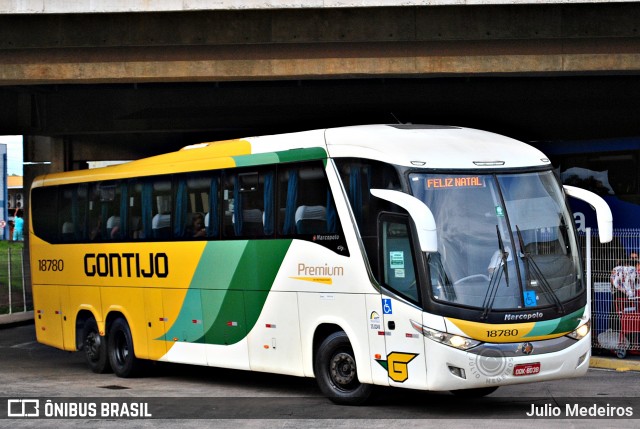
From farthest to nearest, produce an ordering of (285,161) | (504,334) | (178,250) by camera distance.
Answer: (178,250) < (285,161) < (504,334)

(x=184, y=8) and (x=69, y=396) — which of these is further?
(x=184, y=8)

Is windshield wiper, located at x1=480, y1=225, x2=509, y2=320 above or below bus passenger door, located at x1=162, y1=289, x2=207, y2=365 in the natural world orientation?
above

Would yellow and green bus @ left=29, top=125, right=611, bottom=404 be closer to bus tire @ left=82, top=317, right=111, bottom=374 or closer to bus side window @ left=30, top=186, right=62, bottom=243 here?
bus tire @ left=82, top=317, right=111, bottom=374

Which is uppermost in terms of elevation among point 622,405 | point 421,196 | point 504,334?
point 421,196

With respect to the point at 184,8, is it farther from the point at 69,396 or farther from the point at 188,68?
the point at 69,396

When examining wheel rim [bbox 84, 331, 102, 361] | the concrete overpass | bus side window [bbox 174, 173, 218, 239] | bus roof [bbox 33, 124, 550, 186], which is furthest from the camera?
wheel rim [bbox 84, 331, 102, 361]

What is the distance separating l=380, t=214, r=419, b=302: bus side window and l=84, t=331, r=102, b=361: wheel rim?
794 centimetres

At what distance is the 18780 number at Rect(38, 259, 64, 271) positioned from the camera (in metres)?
21.1

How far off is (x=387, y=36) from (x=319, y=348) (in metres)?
7.33

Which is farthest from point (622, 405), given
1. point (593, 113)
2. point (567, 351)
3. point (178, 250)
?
point (593, 113)

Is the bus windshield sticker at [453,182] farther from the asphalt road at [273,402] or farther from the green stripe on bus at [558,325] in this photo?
the asphalt road at [273,402]

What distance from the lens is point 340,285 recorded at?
47.0 feet

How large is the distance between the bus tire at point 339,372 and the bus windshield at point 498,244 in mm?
1787

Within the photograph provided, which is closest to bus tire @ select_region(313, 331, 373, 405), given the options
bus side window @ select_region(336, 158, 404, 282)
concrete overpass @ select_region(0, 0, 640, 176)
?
bus side window @ select_region(336, 158, 404, 282)
